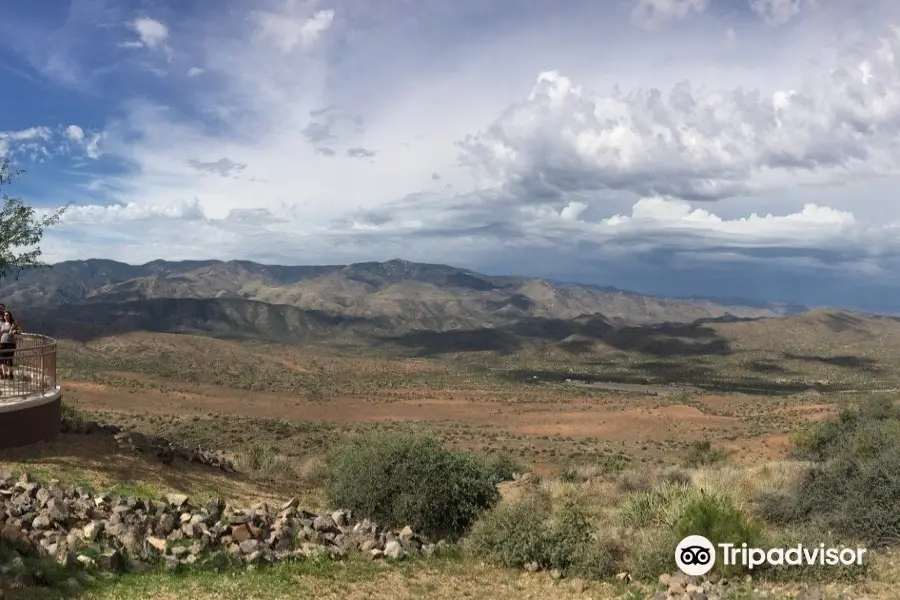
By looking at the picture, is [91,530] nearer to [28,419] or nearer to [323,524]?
[323,524]

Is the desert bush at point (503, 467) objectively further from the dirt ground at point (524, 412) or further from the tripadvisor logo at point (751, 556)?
the dirt ground at point (524, 412)

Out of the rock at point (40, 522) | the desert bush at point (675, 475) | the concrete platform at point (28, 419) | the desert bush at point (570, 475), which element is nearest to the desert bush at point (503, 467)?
the desert bush at point (570, 475)

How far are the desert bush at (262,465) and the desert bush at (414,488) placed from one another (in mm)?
5884

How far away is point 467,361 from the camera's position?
127m

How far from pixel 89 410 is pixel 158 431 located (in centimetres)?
1048

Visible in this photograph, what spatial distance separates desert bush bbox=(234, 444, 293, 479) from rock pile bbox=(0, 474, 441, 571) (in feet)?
26.1

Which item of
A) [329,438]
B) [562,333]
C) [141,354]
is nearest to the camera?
[329,438]

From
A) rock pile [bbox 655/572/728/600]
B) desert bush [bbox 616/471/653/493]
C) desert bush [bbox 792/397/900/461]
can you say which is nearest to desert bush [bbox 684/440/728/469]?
desert bush [bbox 792/397/900/461]

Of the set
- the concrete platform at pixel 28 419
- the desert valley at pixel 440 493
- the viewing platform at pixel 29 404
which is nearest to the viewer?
the desert valley at pixel 440 493

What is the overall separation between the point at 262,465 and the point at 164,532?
11.4 metres

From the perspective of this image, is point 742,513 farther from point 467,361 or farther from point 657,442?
point 467,361

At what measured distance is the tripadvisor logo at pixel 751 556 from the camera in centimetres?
1065

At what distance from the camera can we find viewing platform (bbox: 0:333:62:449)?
1455 centimetres

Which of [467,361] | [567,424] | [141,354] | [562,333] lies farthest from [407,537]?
[562,333]
